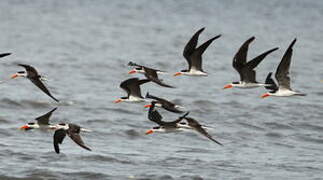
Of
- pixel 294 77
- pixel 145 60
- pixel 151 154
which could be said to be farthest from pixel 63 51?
pixel 151 154

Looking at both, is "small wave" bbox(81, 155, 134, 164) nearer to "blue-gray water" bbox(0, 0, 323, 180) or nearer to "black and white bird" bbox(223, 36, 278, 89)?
"blue-gray water" bbox(0, 0, 323, 180)

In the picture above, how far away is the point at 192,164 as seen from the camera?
719 inches

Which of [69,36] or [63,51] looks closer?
[63,51]

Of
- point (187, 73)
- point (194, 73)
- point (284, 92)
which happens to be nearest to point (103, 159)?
point (187, 73)

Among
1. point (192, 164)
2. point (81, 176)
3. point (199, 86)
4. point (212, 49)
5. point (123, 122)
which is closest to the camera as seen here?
point (81, 176)

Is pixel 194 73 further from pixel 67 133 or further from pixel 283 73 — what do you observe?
pixel 67 133

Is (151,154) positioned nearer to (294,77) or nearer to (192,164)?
(192,164)

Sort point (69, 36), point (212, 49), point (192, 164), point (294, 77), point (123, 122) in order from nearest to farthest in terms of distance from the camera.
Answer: point (192, 164) → point (123, 122) → point (294, 77) → point (212, 49) → point (69, 36)

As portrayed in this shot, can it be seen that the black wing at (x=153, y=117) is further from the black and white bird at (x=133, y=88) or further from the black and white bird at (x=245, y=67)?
the black and white bird at (x=245, y=67)

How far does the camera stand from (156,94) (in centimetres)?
2753

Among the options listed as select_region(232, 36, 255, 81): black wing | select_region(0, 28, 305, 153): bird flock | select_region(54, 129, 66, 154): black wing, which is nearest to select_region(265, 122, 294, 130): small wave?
select_region(0, 28, 305, 153): bird flock

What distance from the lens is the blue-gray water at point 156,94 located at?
711 inches

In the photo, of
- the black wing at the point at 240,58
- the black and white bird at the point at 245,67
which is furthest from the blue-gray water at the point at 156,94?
the black wing at the point at 240,58

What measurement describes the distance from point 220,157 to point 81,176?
346cm
